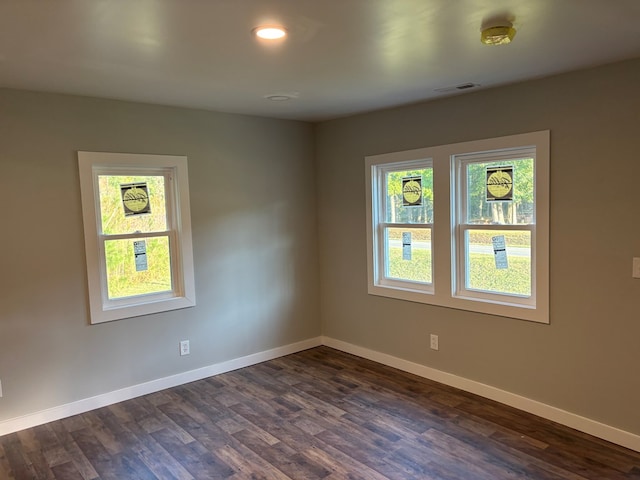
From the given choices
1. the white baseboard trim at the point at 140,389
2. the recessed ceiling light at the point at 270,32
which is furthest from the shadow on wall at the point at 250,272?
the recessed ceiling light at the point at 270,32

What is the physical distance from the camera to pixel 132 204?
368cm

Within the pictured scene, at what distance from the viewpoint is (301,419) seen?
10.7 feet

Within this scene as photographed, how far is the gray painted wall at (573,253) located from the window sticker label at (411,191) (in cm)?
33

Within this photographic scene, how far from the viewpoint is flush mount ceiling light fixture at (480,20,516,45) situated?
2.11m

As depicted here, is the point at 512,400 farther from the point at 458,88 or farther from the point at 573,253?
the point at 458,88

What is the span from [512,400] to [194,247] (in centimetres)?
282

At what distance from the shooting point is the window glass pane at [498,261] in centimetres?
329

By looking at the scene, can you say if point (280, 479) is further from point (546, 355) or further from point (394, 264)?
point (394, 264)

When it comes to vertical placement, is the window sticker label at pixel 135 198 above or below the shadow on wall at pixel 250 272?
above

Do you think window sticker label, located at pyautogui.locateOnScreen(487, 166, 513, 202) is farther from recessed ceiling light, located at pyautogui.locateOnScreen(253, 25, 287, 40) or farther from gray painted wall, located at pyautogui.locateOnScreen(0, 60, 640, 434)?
recessed ceiling light, located at pyautogui.locateOnScreen(253, 25, 287, 40)

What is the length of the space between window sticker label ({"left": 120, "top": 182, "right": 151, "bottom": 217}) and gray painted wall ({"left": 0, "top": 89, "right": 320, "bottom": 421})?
30 centimetres

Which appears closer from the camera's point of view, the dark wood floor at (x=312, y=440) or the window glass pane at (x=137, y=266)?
the dark wood floor at (x=312, y=440)

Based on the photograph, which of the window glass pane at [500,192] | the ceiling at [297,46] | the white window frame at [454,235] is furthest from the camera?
the window glass pane at [500,192]

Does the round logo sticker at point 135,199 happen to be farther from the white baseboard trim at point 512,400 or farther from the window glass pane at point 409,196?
the white baseboard trim at point 512,400
